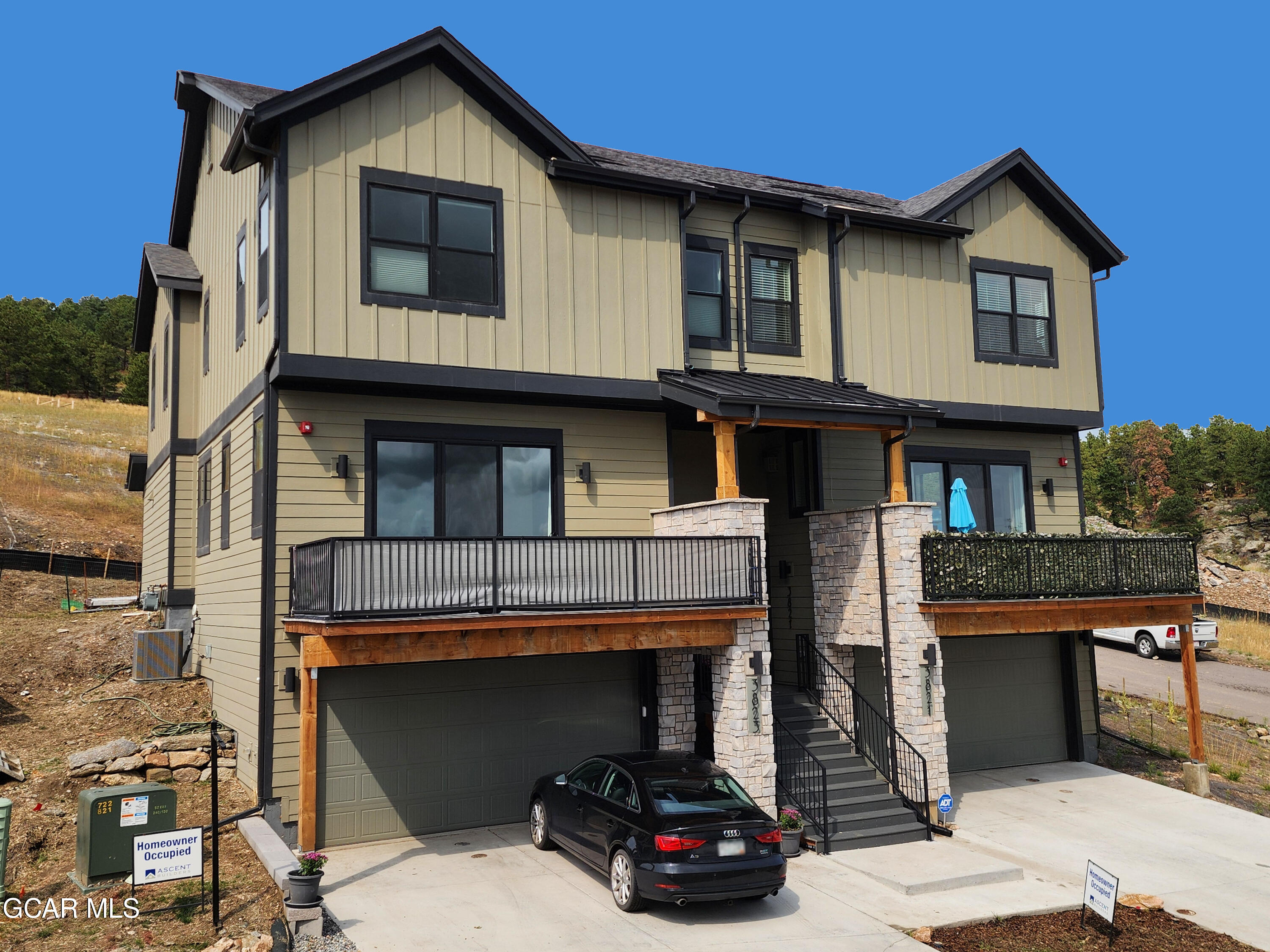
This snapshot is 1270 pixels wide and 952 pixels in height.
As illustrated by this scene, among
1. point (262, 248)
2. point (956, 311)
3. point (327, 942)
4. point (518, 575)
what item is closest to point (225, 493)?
point (262, 248)

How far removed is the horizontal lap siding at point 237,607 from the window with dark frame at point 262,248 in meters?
1.72

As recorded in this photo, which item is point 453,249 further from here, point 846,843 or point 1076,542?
point 1076,542

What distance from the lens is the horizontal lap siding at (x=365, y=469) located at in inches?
530

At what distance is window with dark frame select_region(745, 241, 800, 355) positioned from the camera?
690 inches

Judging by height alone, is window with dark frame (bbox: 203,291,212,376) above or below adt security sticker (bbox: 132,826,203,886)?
above

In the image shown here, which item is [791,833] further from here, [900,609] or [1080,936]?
[900,609]

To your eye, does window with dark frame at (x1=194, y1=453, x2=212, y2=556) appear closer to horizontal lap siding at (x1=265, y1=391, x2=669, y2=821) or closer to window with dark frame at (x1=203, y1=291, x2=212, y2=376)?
window with dark frame at (x1=203, y1=291, x2=212, y2=376)

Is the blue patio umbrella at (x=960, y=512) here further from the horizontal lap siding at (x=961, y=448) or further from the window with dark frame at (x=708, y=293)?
the window with dark frame at (x=708, y=293)

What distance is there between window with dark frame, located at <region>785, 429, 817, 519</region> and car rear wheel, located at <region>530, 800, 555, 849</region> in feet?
24.0

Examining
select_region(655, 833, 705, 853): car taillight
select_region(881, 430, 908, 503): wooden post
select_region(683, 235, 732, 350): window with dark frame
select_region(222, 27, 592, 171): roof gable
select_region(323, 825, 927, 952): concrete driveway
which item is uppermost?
select_region(222, 27, 592, 171): roof gable

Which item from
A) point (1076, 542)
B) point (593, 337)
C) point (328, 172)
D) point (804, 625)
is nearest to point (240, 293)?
point (328, 172)

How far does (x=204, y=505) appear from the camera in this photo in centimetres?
1897

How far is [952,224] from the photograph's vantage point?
1909cm

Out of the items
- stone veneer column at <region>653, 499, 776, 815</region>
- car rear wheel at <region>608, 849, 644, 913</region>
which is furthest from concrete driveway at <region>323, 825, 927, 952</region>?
stone veneer column at <region>653, 499, 776, 815</region>
